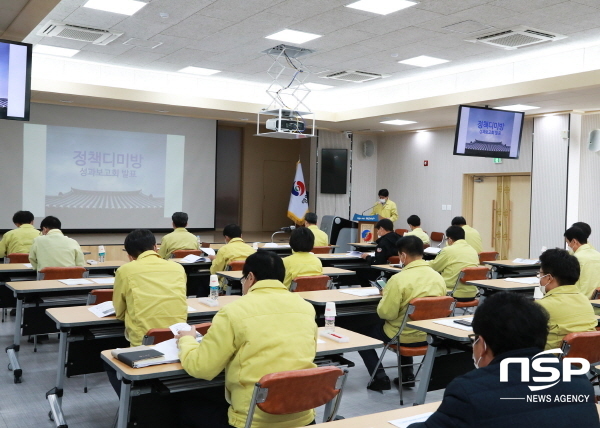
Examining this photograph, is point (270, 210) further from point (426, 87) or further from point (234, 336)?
point (234, 336)

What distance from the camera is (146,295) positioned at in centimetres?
362

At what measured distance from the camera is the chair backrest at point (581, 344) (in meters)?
3.27

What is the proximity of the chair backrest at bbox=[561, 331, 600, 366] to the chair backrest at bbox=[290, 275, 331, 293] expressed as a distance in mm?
2416

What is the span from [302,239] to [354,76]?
572 centimetres

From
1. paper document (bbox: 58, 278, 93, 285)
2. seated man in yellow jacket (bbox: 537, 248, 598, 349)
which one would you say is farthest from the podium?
seated man in yellow jacket (bbox: 537, 248, 598, 349)

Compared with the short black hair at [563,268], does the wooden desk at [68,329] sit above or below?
below

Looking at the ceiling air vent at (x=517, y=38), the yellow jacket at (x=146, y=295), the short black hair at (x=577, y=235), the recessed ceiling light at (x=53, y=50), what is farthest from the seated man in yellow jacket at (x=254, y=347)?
the recessed ceiling light at (x=53, y=50)

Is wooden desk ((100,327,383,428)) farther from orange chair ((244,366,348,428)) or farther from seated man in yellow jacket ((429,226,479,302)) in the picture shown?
seated man in yellow jacket ((429,226,479,302))

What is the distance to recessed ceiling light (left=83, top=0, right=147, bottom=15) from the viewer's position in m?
6.69

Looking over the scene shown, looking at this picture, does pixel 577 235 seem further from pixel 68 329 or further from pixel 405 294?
pixel 68 329

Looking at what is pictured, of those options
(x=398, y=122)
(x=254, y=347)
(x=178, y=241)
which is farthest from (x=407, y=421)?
(x=398, y=122)

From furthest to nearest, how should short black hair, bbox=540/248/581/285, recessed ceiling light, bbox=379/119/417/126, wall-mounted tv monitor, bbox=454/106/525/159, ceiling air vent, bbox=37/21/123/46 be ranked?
recessed ceiling light, bbox=379/119/417/126
wall-mounted tv monitor, bbox=454/106/525/159
ceiling air vent, bbox=37/21/123/46
short black hair, bbox=540/248/581/285

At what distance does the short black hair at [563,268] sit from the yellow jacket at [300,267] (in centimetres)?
243

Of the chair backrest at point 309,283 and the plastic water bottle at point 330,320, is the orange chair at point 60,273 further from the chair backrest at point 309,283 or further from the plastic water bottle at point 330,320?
the plastic water bottle at point 330,320
